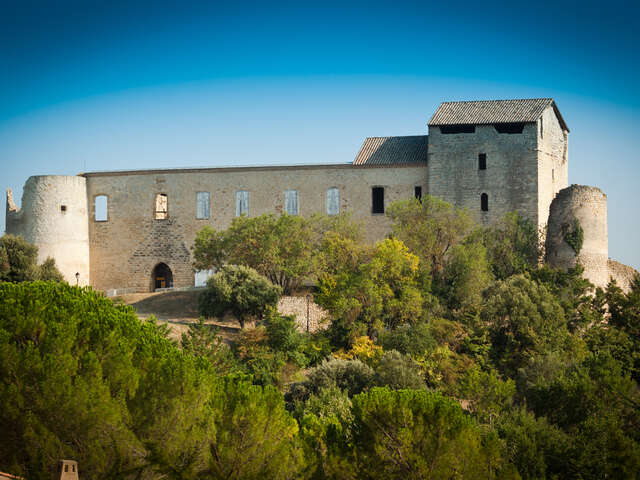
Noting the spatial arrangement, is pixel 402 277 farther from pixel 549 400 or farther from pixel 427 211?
pixel 549 400

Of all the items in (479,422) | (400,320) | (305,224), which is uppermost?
(305,224)

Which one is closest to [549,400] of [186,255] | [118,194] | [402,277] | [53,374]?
[402,277]

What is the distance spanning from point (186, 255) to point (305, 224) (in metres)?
6.31

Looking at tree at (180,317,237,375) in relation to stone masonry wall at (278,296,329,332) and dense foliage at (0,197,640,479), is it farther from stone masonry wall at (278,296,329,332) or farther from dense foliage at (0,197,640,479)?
stone masonry wall at (278,296,329,332)

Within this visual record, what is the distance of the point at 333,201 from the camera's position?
34.0 meters

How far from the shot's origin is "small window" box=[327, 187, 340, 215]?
33.9m

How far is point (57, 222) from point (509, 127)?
Result: 19.5 meters

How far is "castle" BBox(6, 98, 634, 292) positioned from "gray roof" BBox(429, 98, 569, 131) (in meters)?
0.05

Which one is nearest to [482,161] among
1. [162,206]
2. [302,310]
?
[302,310]

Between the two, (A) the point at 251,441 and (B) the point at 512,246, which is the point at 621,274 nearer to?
(B) the point at 512,246

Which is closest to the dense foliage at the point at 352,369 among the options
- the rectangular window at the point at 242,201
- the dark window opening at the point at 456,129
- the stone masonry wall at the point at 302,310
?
the stone masonry wall at the point at 302,310

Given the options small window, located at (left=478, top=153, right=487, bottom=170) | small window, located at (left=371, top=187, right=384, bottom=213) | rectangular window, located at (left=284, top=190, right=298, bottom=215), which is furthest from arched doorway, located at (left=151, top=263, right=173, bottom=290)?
small window, located at (left=478, top=153, right=487, bottom=170)

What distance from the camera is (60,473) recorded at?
1302cm

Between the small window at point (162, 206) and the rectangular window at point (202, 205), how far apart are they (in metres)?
1.47
